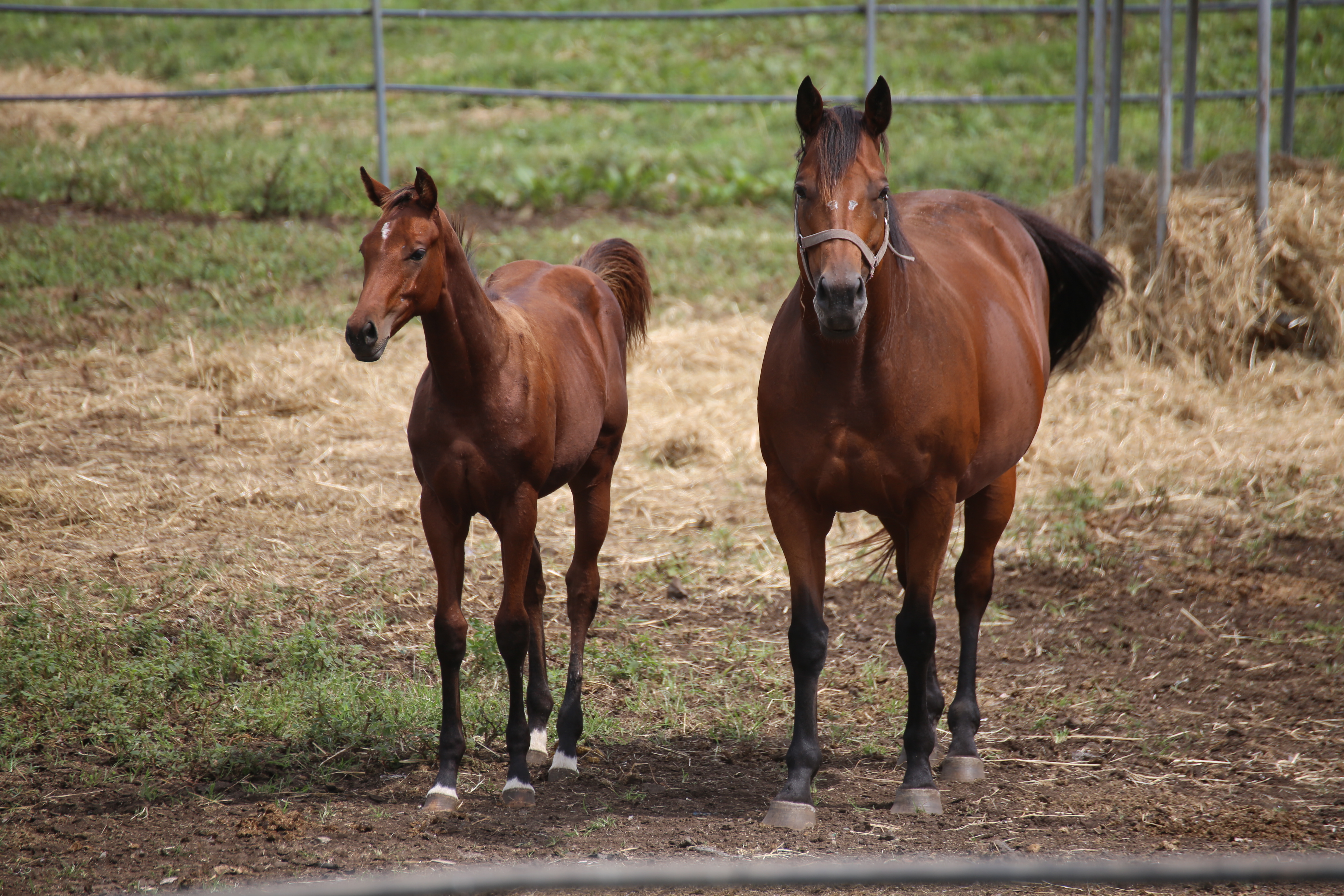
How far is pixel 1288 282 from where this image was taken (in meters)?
7.71

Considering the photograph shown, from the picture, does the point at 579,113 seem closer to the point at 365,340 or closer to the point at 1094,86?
the point at 1094,86

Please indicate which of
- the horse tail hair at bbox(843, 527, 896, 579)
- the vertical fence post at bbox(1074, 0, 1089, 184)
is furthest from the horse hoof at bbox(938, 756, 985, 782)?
the vertical fence post at bbox(1074, 0, 1089, 184)

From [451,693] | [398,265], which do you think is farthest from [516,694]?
[398,265]

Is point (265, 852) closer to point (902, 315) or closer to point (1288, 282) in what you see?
point (902, 315)

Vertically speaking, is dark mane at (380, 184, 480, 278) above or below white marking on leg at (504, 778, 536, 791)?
above

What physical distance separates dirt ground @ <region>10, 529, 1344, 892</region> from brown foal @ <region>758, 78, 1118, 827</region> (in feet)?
0.78

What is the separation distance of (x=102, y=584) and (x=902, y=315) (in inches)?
134

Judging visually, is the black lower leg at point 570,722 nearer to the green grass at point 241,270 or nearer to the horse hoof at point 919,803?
the horse hoof at point 919,803

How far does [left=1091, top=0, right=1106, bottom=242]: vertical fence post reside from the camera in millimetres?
8023

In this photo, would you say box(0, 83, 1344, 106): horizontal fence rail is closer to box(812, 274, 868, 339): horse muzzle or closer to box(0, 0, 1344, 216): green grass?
box(0, 0, 1344, 216): green grass

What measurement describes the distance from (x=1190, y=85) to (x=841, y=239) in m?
7.64

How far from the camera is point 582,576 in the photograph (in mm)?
4191

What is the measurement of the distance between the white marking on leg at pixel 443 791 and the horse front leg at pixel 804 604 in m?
0.98

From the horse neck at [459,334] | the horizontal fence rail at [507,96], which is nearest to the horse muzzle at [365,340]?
the horse neck at [459,334]
